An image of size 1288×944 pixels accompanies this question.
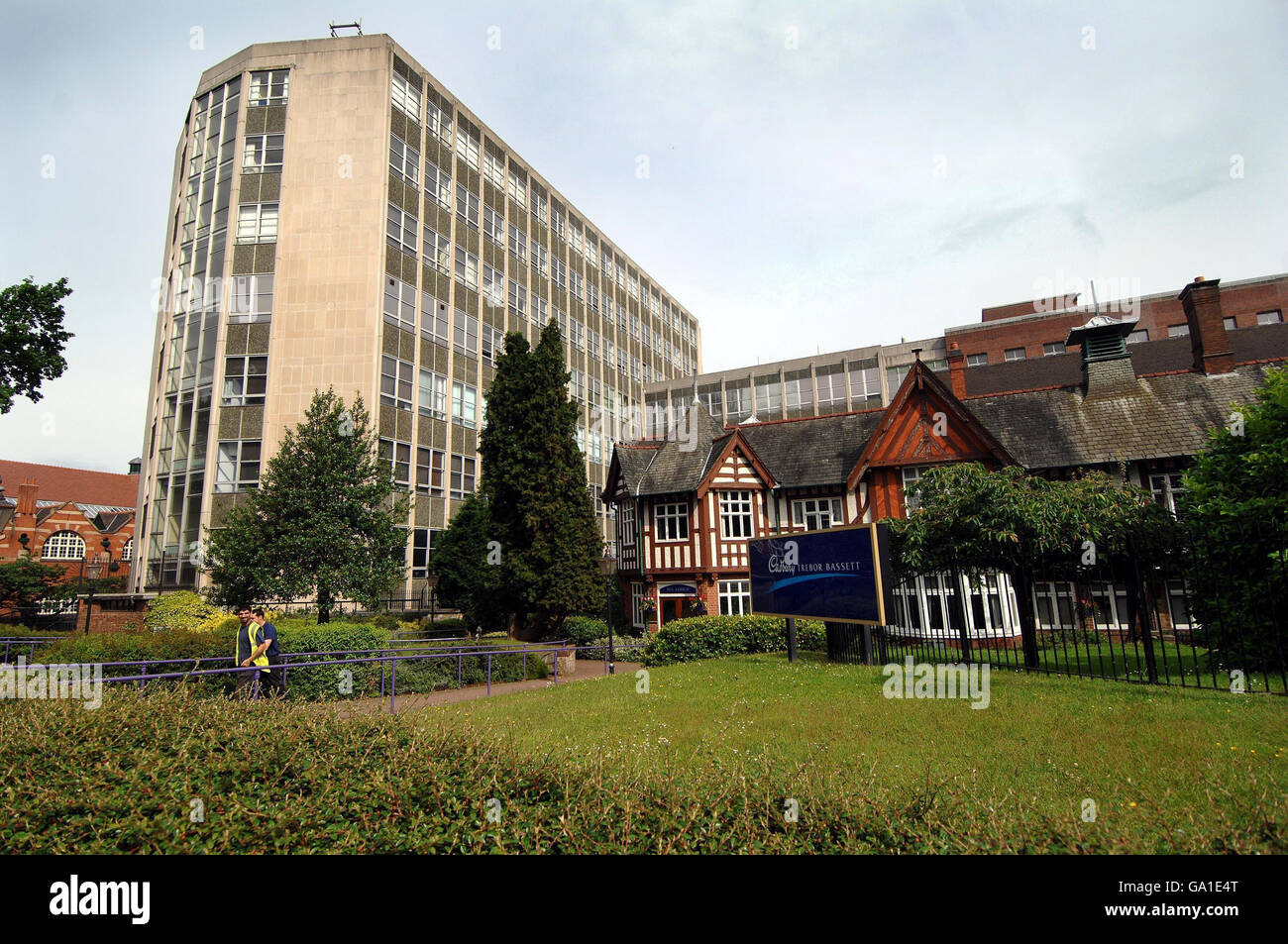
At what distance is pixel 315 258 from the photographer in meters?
37.8

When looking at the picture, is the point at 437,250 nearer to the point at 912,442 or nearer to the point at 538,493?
the point at 538,493

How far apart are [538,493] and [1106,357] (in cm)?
2393

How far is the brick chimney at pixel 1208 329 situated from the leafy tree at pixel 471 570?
29.0 meters

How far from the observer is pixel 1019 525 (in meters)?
14.4

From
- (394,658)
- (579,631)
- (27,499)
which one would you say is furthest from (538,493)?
(27,499)

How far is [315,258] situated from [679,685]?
3483cm

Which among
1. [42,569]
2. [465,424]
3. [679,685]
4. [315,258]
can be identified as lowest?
[679,685]

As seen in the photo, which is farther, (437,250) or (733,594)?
(437,250)

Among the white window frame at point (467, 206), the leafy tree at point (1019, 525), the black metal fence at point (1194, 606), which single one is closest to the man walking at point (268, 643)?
the black metal fence at point (1194, 606)

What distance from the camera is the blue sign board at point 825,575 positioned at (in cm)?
1402

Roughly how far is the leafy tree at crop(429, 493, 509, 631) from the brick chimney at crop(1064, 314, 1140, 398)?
1009 inches
